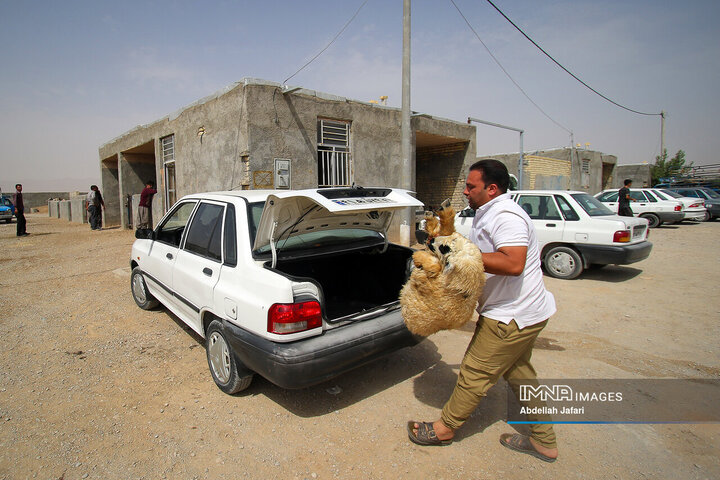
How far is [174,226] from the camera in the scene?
488 cm

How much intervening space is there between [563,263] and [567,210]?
37.7 inches

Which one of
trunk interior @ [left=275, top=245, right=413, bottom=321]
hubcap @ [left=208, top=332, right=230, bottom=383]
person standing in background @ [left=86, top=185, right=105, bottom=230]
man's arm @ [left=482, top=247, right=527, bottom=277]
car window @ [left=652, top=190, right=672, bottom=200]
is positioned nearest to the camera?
man's arm @ [left=482, top=247, right=527, bottom=277]

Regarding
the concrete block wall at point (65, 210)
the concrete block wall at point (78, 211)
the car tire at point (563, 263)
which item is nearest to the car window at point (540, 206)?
the car tire at point (563, 263)

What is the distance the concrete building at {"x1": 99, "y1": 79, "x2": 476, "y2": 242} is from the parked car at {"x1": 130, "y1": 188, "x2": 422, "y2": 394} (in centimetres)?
400

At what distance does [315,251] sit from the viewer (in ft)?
11.0

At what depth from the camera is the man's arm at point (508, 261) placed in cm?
203

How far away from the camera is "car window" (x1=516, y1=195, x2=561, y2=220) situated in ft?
23.2

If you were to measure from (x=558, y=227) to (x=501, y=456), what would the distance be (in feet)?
17.6

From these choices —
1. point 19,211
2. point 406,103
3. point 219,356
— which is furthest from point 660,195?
point 19,211

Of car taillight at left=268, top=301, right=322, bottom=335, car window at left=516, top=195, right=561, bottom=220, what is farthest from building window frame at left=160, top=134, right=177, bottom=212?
car taillight at left=268, top=301, right=322, bottom=335

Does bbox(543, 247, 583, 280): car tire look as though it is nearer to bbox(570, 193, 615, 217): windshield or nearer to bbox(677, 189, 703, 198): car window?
bbox(570, 193, 615, 217): windshield

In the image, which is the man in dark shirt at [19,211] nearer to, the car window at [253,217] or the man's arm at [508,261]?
the car window at [253,217]

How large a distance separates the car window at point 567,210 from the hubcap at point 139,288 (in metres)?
6.80

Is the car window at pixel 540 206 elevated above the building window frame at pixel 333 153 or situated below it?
below
